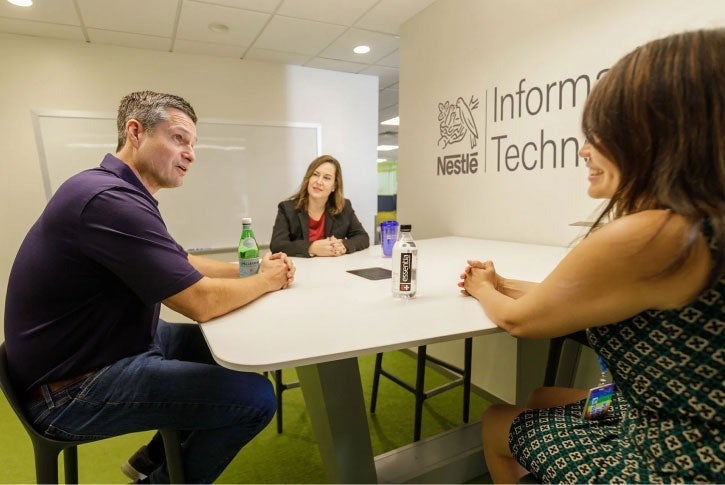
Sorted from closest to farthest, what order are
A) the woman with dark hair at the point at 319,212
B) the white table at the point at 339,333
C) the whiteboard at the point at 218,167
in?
the white table at the point at 339,333 → the woman with dark hair at the point at 319,212 → the whiteboard at the point at 218,167

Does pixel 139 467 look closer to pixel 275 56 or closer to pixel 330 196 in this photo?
pixel 330 196

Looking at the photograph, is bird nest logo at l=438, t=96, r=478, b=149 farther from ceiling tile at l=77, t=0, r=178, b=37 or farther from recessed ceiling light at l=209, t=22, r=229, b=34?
ceiling tile at l=77, t=0, r=178, b=37

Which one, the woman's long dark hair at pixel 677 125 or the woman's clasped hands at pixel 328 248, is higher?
the woman's long dark hair at pixel 677 125

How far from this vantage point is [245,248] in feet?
4.95

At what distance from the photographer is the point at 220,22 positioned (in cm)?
295

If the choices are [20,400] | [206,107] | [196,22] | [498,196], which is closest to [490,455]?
[20,400]

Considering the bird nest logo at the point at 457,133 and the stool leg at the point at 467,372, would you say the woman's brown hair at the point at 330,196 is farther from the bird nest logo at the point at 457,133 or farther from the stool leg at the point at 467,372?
the stool leg at the point at 467,372

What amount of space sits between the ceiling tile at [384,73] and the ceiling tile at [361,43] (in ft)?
0.69

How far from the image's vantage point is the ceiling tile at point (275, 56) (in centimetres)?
357

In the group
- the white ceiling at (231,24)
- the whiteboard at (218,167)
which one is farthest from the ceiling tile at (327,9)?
the whiteboard at (218,167)

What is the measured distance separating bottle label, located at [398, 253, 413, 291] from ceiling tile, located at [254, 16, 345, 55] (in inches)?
102

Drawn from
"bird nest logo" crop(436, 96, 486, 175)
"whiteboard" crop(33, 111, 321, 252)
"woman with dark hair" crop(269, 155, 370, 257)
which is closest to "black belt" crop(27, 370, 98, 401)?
"woman with dark hair" crop(269, 155, 370, 257)

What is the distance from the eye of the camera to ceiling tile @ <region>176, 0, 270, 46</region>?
2.77 m

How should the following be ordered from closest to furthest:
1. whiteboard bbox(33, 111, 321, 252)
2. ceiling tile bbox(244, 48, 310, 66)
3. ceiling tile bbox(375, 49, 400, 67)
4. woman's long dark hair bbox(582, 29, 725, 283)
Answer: woman's long dark hair bbox(582, 29, 725, 283)
whiteboard bbox(33, 111, 321, 252)
ceiling tile bbox(244, 48, 310, 66)
ceiling tile bbox(375, 49, 400, 67)
